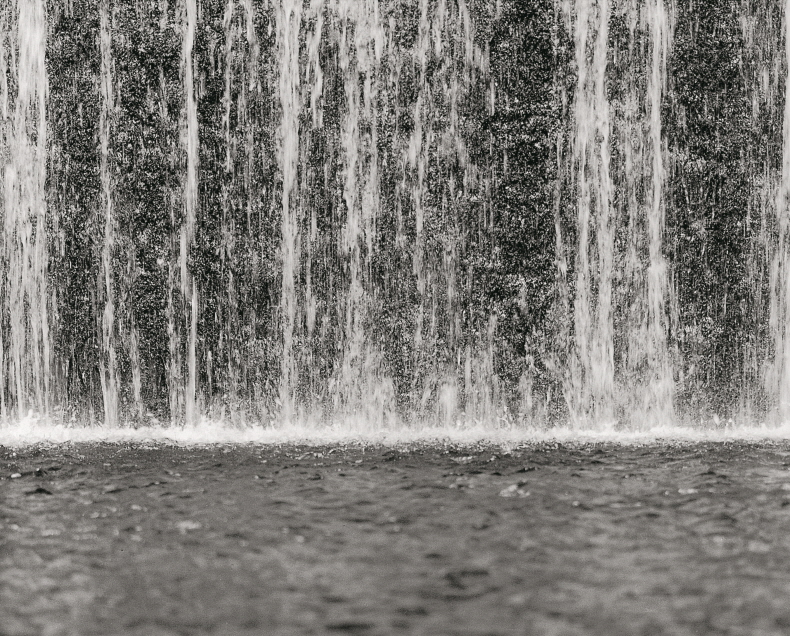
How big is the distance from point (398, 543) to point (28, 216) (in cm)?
708

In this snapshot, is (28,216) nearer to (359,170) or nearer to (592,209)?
(359,170)

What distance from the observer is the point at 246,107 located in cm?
1146

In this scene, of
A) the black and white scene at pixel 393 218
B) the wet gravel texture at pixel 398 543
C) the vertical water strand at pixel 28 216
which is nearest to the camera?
the wet gravel texture at pixel 398 543

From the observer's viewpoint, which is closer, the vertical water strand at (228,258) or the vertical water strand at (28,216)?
the vertical water strand at (228,258)

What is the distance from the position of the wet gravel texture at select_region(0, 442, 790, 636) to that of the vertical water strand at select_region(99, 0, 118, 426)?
200cm

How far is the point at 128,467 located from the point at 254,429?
2395 millimetres

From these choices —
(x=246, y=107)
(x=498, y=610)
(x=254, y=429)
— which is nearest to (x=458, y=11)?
(x=246, y=107)

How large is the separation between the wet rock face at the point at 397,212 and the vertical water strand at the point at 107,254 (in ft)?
0.11

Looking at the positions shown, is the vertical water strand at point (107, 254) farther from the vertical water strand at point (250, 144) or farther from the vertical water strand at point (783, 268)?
the vertical water strand at point (783, 268)

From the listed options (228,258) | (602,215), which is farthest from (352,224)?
(602,215)

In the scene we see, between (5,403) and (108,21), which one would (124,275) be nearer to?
(5,403)

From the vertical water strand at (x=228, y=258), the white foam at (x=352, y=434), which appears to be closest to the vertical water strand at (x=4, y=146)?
the white foam at (x=352, y=434)

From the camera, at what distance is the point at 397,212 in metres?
11.4

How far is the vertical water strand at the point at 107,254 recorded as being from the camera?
11406 mm
